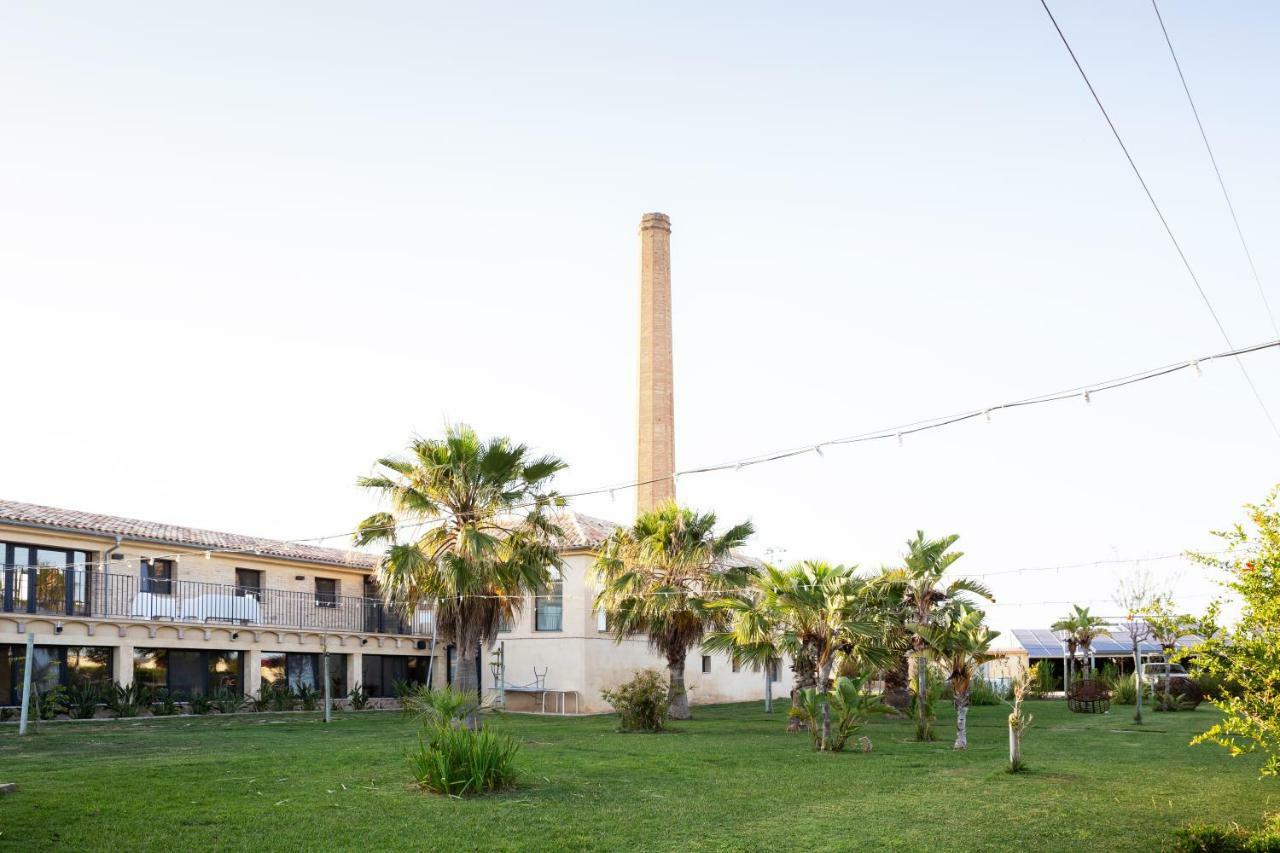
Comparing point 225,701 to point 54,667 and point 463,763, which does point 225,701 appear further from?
point 463,763

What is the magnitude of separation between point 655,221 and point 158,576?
2411cm

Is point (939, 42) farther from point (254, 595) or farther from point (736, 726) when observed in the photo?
point (254, 595)

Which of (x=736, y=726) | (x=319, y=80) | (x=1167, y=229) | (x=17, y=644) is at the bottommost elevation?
(x=736, y=726)

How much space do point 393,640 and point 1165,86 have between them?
3072cm

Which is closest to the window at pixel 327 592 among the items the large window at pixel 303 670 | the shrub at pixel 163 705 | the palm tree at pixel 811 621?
the large window at pixel 303 670

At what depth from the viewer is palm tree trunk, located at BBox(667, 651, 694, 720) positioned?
28.3 metres

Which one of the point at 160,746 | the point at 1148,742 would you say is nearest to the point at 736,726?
the point at 1148,742

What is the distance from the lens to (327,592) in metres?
36.6

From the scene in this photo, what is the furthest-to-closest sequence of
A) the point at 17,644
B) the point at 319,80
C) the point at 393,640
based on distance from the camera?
the point at 393,640 < the point at 17,644 < the point at 319,80

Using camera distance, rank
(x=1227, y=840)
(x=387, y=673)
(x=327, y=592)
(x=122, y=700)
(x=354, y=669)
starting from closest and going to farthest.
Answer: (x=1227, y=840)
(x=122, y=700)
(x=354, y=669)
(x=327, y=592)
(x=387, y=673)

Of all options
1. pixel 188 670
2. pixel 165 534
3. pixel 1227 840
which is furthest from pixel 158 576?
pixel 1227 840

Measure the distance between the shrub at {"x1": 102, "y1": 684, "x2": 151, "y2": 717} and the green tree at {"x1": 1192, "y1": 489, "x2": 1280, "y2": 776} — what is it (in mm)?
24968

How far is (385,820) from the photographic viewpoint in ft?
37.1

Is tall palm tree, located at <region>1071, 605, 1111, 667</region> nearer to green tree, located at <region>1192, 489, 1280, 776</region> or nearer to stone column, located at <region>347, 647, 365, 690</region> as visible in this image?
stone column, located at <region>347, 647, 365, 690</region>
